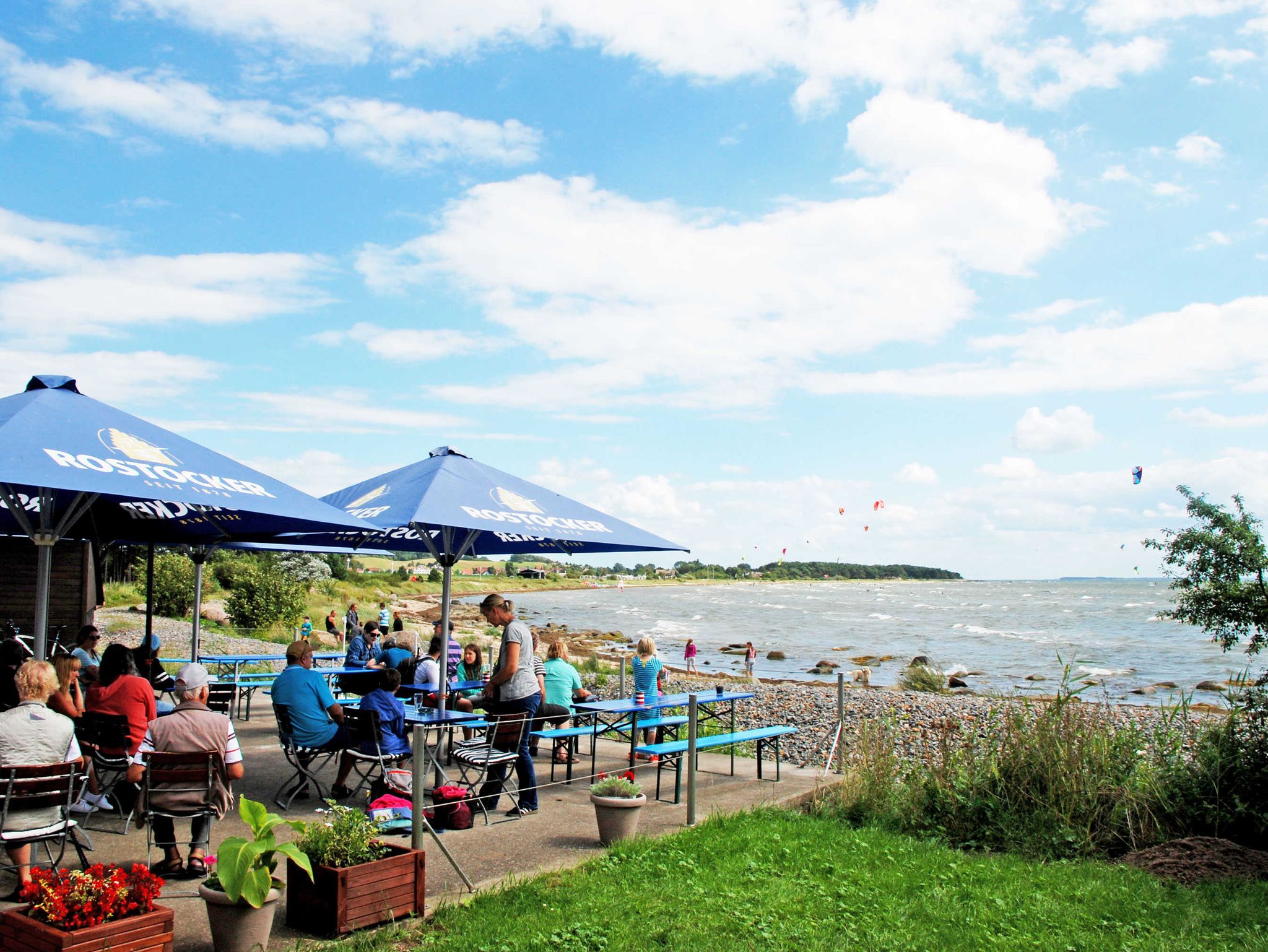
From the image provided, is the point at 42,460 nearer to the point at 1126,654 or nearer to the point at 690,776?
the point at 690,776

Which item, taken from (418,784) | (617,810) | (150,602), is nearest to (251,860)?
(418,784)

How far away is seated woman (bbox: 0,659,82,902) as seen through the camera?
190 inches

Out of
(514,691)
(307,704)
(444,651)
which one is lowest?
(307,704)

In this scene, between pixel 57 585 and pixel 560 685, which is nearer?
pixel 560 685

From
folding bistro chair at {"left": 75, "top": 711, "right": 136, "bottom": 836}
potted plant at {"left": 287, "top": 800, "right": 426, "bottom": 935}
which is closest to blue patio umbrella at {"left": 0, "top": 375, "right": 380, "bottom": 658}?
folding bistro chair at {"left": 75, "top": 711, "right": 136, "bottom": 836}

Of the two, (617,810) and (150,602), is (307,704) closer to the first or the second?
(617,810)

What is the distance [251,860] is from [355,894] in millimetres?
619

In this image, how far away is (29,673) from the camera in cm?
501

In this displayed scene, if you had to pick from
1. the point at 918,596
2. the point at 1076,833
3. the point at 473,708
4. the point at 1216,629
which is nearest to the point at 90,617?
the point at 473,708

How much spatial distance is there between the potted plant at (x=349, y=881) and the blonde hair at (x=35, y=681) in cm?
172

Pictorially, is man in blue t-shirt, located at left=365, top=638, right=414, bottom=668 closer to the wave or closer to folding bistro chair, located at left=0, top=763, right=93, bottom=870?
folding bistro chair, located at left=0, top=763, right=93, bottom=870

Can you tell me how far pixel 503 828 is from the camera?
6.64 meters

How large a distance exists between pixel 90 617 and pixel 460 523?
39.2 ft

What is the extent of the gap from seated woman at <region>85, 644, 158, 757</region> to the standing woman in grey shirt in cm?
231
